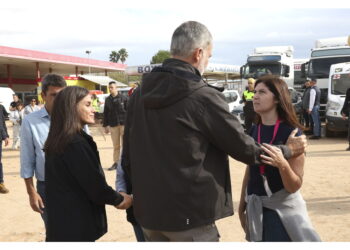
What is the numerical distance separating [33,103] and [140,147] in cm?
1167

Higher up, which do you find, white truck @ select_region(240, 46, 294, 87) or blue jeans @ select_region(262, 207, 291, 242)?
white truck @ select_region(240, 46, 294, 87)

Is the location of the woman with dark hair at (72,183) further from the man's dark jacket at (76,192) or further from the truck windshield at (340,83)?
the truck windshield at (340,83)

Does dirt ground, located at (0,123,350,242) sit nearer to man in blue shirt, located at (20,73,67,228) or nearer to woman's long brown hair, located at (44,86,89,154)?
man in blue shirt, located at (20,73,67,228)

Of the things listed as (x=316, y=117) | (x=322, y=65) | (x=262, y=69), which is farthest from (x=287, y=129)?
(x=262, y=69)

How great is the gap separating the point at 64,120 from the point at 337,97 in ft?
39.8

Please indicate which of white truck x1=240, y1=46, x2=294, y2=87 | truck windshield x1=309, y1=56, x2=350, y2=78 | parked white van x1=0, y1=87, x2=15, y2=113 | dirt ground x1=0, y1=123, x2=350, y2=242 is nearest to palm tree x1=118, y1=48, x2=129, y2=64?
parked white van x1=0, y1=87, x2=15, y2=113

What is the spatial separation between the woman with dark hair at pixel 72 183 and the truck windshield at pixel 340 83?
12310mm

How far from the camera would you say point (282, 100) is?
2.73m

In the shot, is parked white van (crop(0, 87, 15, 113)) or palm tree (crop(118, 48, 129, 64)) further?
palm tree (crop(118, 48, 129, 64))

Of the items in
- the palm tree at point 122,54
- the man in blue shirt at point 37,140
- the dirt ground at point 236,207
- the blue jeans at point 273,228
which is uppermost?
the palm tree at point 122,54

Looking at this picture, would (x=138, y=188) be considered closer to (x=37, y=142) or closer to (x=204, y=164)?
(x=204, y=164)

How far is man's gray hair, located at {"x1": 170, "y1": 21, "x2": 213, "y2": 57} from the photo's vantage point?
1.98 m

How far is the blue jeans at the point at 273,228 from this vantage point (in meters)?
2.45

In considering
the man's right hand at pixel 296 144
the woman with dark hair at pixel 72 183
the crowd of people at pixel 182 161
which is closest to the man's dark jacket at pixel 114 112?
the crowd of people at pixel 182 161
